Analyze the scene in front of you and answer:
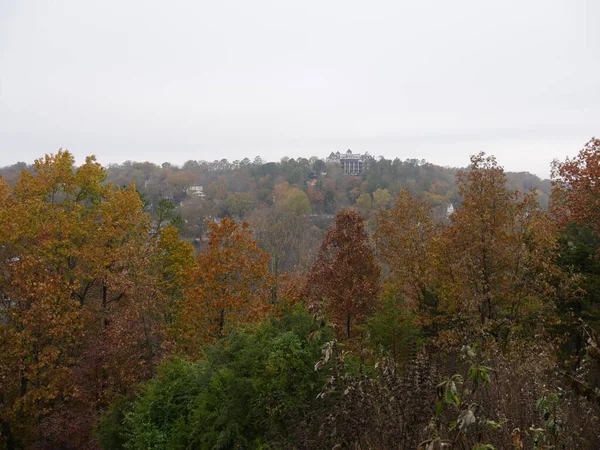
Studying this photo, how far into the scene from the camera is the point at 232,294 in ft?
43.5

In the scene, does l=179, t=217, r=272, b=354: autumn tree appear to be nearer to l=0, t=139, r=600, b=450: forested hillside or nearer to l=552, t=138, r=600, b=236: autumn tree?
l=0, t=139, r=600, b=450: forested hillside

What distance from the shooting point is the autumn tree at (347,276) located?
1206 centimetres

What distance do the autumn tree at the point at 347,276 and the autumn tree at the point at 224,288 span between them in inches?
78.3

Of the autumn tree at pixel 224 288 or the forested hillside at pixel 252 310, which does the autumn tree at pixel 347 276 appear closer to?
the forested hillside at pixel 252 310

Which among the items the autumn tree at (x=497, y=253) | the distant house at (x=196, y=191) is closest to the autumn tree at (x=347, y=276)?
the autumn tree at (x=497, y=253)

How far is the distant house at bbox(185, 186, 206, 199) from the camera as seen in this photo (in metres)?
69.3

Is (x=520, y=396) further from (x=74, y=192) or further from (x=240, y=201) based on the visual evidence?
(x=240, y=201)

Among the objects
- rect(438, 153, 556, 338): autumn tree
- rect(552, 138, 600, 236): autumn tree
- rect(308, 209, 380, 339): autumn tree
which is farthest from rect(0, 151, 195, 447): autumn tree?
rect(552, 138, 600, 236): autumn tree

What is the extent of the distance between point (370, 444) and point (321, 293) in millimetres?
7977

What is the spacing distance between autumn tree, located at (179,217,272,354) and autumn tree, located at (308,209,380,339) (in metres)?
1.99

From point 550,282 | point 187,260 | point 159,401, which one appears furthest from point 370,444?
point 187,260

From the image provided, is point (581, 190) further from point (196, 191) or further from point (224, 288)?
point (196, 191)

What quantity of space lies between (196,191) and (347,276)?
6667 cm

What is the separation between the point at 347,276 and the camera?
480 inches
